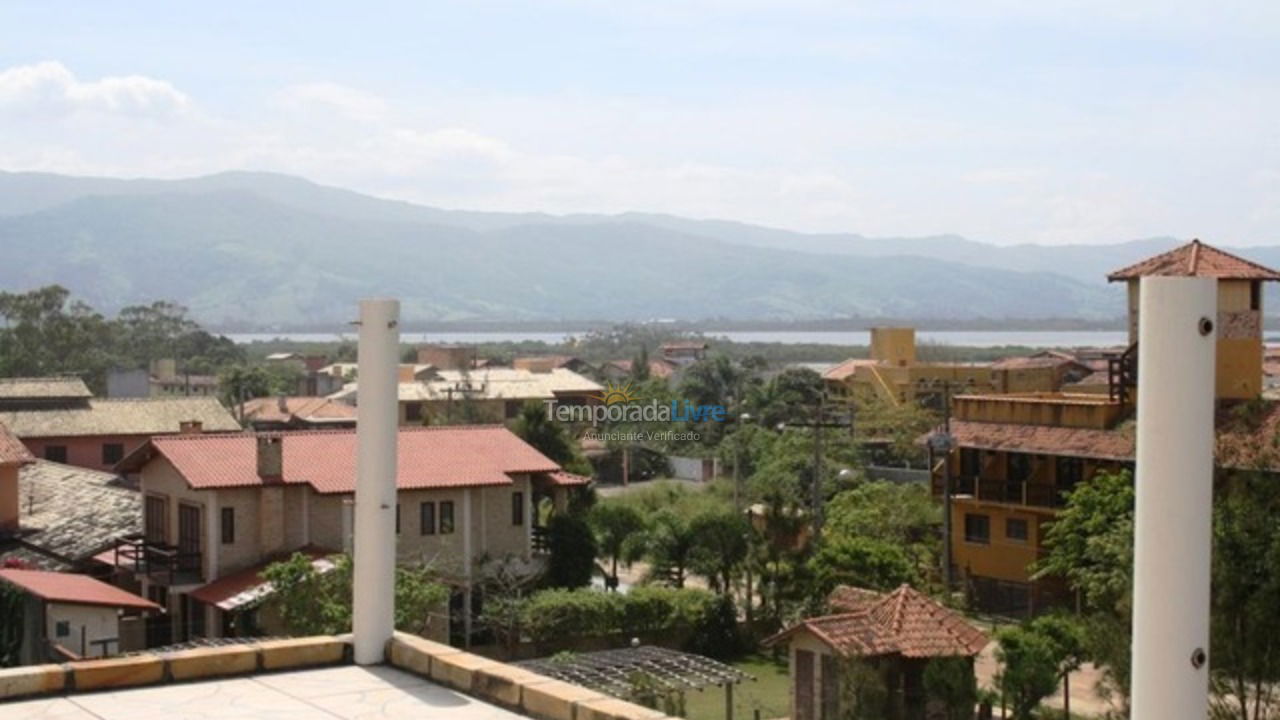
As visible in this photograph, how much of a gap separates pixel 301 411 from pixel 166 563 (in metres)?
34.0

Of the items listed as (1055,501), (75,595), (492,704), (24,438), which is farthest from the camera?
(24,438)

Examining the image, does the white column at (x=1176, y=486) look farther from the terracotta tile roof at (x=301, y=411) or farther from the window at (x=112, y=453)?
the terracotta tile roof at (x=301, y=411)

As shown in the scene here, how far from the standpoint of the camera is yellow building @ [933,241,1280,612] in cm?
3106

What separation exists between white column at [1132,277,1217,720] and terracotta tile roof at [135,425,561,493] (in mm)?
21888

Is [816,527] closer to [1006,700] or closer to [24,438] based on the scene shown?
[1006,700]

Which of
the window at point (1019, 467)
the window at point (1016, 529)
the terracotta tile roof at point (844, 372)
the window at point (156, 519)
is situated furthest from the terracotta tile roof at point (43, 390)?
the terracotta tile roof at point (844, 372)

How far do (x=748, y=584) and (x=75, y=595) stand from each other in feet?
42.8

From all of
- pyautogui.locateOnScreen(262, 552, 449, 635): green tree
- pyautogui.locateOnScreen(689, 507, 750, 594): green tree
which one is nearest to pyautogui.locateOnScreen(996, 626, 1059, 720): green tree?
pyautogui.locateOnScreen(262, 552, 449, 635): green tree

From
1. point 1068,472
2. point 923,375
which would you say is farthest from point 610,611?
point 923,375

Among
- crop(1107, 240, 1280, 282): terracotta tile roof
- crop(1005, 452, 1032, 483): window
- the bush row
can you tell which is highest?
crop(1107, 240, 1280, 282): terracotta tile roof

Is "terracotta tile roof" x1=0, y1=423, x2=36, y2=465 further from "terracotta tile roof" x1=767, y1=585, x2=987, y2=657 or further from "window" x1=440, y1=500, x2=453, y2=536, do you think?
"terracotta tile roof" x1=767, y1=585, x2=987, y2=657

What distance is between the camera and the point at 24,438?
44.4 m

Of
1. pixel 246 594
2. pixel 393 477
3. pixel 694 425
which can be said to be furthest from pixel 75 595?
pixel 694 425

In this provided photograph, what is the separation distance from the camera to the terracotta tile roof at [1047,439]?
31.3 metres
